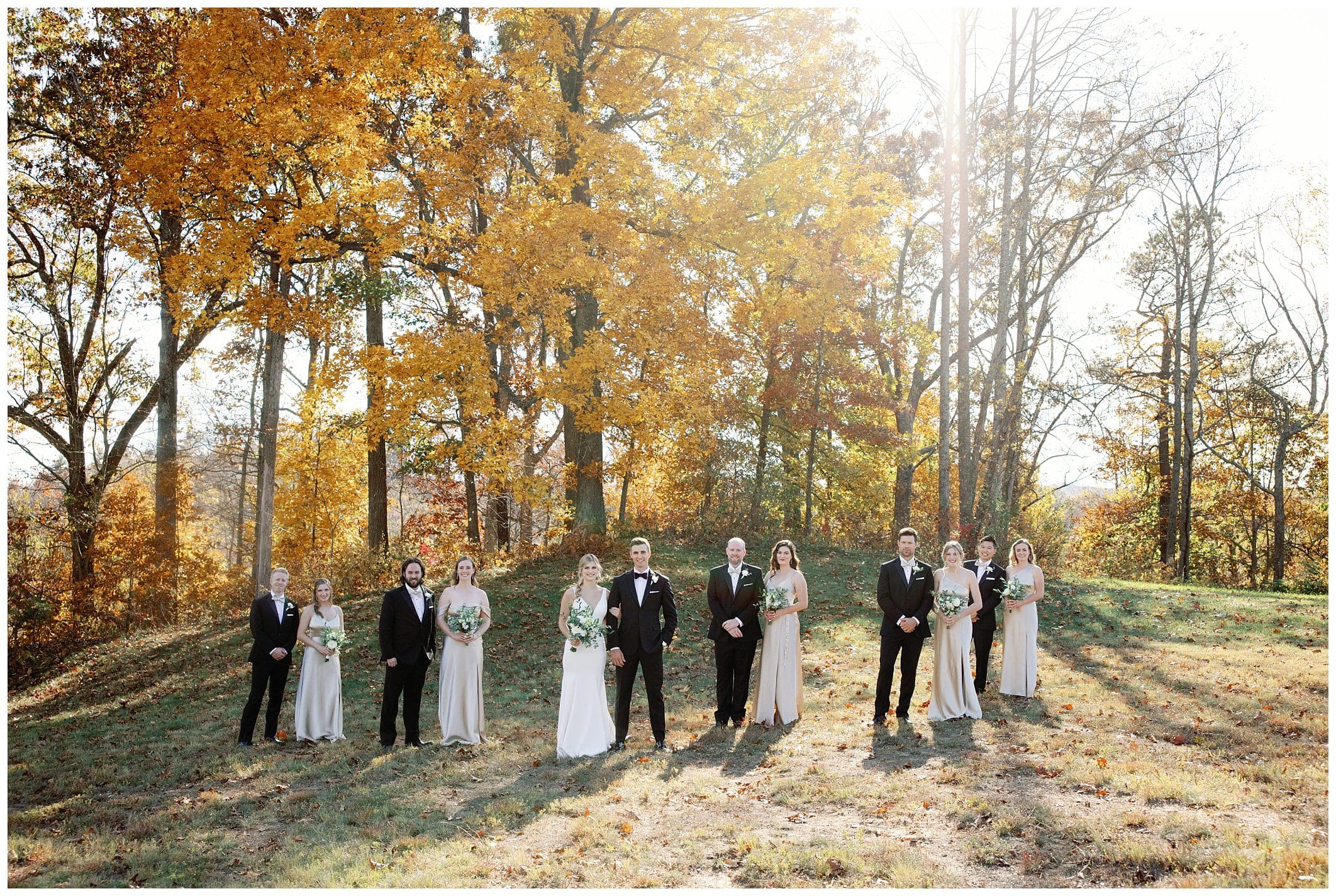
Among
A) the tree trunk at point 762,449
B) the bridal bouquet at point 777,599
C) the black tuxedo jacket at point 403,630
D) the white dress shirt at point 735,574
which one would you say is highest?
the tree trunk at point 762,449

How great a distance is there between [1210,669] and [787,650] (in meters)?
6.57

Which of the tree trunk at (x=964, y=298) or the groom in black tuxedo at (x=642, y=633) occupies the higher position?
the tree trunk at (x=964, y=298)

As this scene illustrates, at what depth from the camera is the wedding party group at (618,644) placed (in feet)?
29.8

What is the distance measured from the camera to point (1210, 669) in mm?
12336

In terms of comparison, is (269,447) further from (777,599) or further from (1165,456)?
(1165,456)

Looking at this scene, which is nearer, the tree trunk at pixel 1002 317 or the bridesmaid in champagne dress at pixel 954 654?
the bridesmaid in champagne dress at pixel 954 654

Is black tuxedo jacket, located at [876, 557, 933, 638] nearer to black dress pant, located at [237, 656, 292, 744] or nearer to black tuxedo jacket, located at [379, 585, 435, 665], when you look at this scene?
black tuxedo jacket, located at [379, 585, 435, 665]

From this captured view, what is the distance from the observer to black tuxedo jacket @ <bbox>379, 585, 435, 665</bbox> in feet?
31.0

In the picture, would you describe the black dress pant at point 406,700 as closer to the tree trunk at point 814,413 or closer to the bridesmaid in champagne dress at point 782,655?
the bridesmaid in champagne dress at point 782,655

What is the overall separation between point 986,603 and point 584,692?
5215 millimetres

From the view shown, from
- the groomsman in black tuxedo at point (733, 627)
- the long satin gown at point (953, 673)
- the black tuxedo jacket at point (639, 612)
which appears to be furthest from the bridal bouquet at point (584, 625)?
the long satin gown at point (953, 673)

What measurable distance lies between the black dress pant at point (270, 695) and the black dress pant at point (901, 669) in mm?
6364

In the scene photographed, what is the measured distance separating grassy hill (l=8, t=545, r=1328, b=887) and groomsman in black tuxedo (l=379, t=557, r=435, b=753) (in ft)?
0.82

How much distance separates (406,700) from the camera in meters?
9.63
